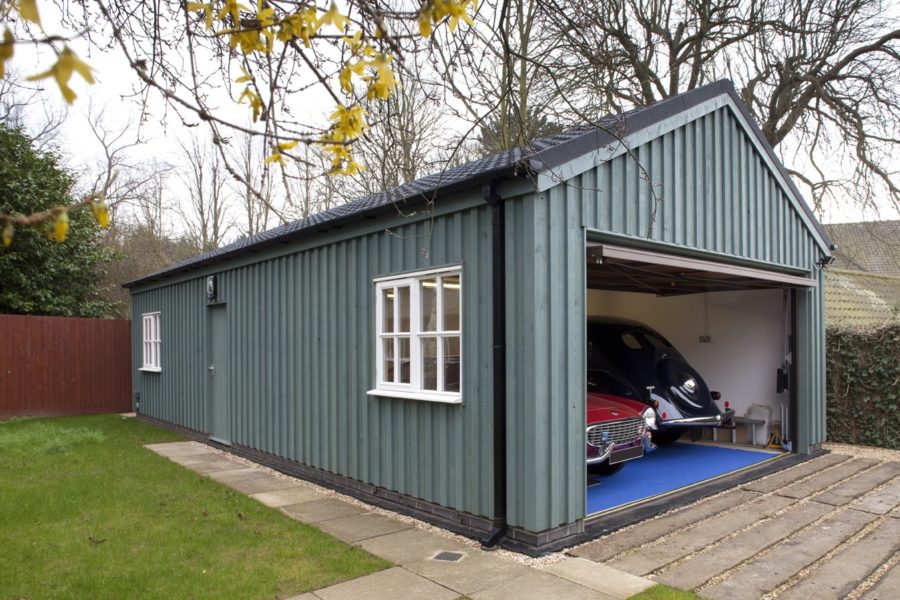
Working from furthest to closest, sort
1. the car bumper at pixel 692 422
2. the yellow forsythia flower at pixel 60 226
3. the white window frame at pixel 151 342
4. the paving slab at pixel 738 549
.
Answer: the white window frame at pixel 151 342 < the car bumper at pixel 692 422 < the paving slab at pixel 738 549 < the yellow forsythia flower at pixel 60 226

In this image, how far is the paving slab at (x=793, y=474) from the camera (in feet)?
22.6

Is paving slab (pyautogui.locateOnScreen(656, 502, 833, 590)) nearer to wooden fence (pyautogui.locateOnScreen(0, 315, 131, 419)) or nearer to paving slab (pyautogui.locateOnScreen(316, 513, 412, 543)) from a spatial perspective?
paving slab (pyautogui.locateOnScreen(316, 513, 412, 543))

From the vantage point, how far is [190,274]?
35.8 feet

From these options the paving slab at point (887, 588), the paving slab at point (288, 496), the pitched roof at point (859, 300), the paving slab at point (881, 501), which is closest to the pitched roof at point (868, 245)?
the pitched roof at point (859, 300)

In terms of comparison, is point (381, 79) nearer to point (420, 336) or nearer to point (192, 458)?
point (420, 336)

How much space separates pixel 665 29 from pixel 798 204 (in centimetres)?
717

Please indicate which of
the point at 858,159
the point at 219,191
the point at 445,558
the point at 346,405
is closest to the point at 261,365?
the point at 346,405

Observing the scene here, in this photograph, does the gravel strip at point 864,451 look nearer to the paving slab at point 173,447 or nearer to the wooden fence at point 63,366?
the paving slab at point 173,447

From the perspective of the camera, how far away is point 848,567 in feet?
14.8

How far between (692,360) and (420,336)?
6.43 metres

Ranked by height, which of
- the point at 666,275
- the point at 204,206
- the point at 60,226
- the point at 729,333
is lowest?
the point at 729,333

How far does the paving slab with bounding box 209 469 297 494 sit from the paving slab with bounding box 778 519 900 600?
17.1 ft

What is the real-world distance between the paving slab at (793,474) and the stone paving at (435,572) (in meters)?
3.33

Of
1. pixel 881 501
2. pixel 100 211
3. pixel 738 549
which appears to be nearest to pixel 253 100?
pixel 100 211
